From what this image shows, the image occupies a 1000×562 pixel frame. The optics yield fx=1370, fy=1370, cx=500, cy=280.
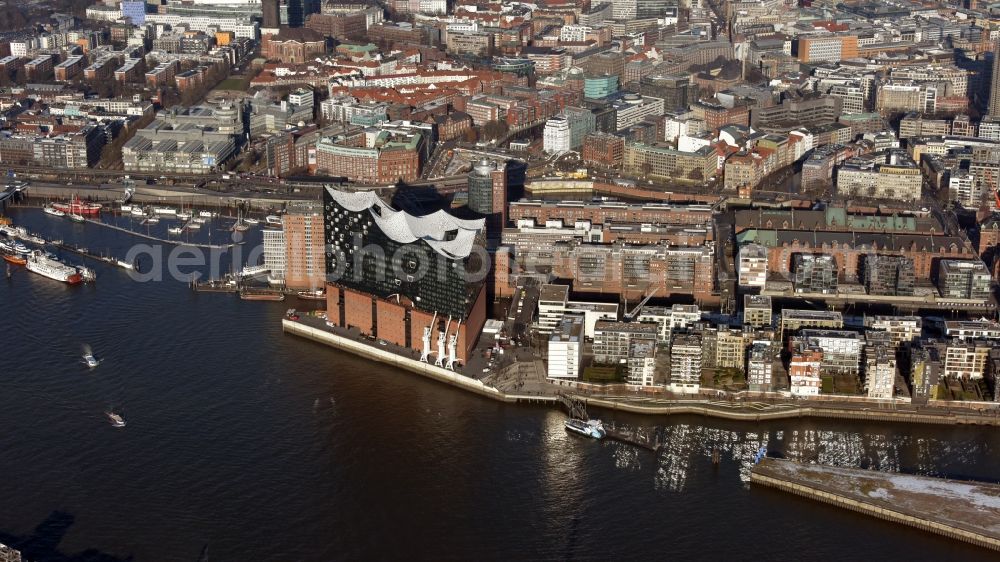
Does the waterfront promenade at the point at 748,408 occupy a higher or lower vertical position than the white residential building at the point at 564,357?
lower

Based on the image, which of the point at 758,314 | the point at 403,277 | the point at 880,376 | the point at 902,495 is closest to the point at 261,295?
the point at 403,277

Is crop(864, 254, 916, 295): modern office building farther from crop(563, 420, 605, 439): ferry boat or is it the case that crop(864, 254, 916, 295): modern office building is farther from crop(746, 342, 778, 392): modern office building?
crop(563, 420, 605, 439): ferry boat

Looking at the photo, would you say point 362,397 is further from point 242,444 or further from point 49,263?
point 49,263

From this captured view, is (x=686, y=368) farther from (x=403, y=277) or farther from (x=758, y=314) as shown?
(x=403, y=277)

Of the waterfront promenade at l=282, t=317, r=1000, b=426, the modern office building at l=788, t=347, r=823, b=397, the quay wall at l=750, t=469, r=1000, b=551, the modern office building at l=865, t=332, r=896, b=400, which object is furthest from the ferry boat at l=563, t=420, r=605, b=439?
the modern office building at l=865, t=332, r=896, b=400

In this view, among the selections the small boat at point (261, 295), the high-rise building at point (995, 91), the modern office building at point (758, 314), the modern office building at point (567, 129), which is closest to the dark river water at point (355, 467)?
the small boat at point (261, 295)

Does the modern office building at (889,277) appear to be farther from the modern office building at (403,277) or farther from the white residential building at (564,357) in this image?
the modern office building at (403,277)
